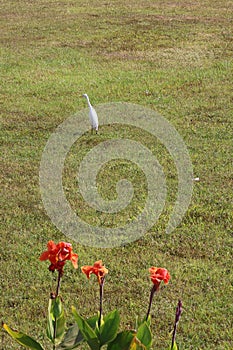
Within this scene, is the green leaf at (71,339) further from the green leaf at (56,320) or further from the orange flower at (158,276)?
the orange flower at (158,276)

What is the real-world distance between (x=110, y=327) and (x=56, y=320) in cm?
22

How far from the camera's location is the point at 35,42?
1038 centimetres

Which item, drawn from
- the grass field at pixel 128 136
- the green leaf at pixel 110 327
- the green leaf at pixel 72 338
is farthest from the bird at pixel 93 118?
the green leaf at pixel 110 327

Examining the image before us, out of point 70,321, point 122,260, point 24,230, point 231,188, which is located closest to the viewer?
point 70,321

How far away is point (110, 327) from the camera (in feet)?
7.72

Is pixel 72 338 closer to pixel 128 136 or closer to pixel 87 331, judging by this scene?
pixel 87 331

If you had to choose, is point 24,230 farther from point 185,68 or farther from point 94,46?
point 94,46

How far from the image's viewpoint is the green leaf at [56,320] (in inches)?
95.0

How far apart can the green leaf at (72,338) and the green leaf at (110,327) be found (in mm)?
76

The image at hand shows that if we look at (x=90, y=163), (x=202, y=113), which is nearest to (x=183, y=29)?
(x=202, y=113)

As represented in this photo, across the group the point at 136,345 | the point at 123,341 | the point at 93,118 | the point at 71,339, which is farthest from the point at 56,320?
the point at 93,118

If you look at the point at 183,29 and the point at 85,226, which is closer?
the point at 85,226

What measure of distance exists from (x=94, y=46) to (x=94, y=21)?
1.80 m

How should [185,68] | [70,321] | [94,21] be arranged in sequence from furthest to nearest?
[94,21] < [185,68] < [70,321]
